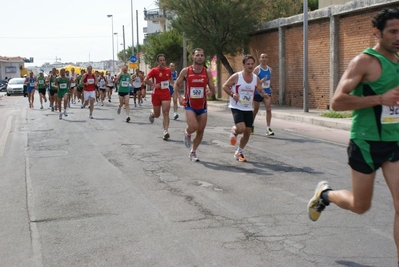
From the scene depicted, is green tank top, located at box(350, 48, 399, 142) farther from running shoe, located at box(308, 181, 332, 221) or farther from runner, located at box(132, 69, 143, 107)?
runner, located at box(132, 69, 143, 107)

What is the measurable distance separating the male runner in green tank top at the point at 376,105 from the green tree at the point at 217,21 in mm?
22672

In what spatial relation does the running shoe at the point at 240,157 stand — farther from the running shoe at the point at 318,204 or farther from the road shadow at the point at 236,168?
the running shoe at the point at 318,204

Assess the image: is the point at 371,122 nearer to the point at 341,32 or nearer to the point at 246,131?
the point at 246,131

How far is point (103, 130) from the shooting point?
1620cm

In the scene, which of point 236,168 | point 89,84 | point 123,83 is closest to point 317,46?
point 123,83

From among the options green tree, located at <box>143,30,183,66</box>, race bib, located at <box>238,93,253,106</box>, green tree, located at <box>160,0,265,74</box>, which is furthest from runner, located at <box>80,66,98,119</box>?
green tree, located at <box>143,30,183,66</box>

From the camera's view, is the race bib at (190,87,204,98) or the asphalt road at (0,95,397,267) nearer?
the asphalt road at (0,95,397,267)

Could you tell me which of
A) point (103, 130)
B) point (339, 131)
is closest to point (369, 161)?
point (339, 131)

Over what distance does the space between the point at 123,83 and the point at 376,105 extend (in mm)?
15656

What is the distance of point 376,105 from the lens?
169 inches

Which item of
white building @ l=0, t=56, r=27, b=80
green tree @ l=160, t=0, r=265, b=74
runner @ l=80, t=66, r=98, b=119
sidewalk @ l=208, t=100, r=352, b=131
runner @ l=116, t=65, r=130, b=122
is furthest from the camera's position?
white building @ l=0, t=56, r=27, b=80

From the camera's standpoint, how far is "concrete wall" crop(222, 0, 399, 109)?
19.2 metres

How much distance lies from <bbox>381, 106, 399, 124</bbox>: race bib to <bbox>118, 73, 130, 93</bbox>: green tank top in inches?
601

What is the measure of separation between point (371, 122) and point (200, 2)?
2336 cm
